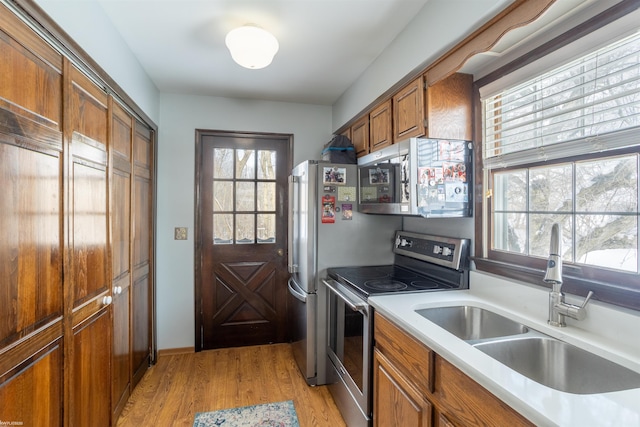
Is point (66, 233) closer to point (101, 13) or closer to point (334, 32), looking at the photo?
point (101, 13)

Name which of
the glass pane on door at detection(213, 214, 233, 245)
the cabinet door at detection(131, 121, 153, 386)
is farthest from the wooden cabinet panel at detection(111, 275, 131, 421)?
the glass pane on door at detection(213, 214, 233, 245)

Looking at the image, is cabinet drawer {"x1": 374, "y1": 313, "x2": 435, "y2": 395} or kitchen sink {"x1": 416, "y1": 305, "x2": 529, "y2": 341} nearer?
cabinet drawer {"x1": 374, "y1": 313, "x2": 435, "y2": 395}

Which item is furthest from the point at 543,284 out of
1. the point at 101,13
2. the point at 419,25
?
the point at 101,13

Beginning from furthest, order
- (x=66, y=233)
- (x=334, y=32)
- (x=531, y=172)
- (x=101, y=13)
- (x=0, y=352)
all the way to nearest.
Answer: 1. (x=334, y=32)
2. (x=101, y=13)
3. (x=531, y=172)
4. (x=66, y=233)
5. (x=0, y=352)

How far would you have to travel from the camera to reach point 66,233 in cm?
131

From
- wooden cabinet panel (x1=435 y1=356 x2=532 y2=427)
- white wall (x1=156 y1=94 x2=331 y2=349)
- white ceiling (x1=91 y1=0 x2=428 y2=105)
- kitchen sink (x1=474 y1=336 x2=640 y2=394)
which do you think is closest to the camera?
wooden cabinet panel (x1=435 y1=356 x2=532 y2=427)

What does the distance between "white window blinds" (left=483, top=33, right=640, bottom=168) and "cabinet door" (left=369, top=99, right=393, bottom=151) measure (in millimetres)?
575

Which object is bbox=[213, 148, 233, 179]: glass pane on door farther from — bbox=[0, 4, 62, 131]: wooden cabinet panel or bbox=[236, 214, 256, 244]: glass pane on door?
bbox=[0, 4, 62, 131]: wooden cabinet panel

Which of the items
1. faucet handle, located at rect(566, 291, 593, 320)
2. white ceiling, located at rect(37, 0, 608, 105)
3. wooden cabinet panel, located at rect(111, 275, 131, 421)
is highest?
white ceiling, located at rect(37, 0, 608, 105)

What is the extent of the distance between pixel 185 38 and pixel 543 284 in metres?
2.34

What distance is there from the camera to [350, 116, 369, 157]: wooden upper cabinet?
7.89 ft

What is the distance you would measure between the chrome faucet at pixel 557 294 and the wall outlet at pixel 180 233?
2.68 metres

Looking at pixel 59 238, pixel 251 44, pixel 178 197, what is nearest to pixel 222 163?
pixel 178 197

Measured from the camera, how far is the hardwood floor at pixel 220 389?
6.62ft
